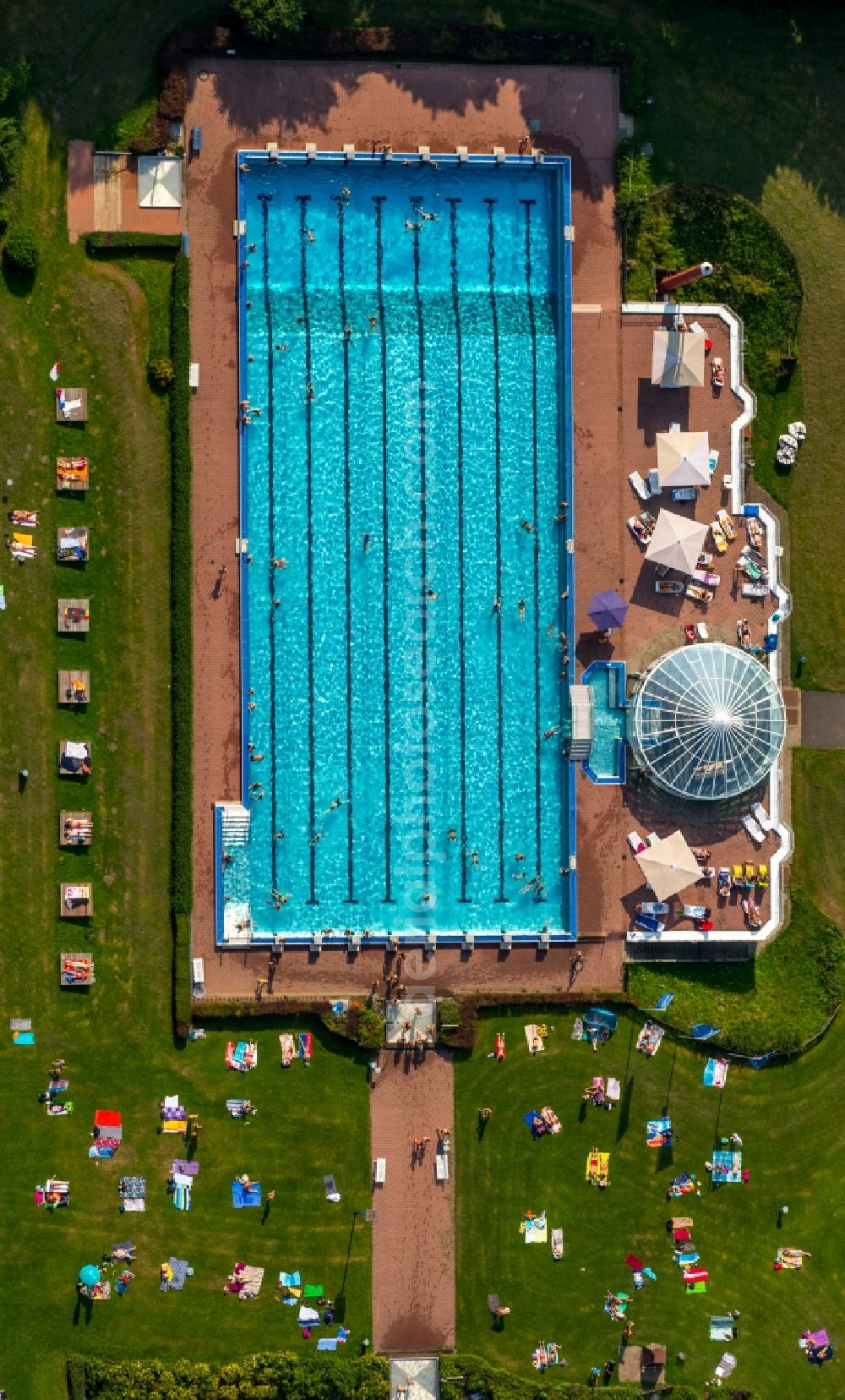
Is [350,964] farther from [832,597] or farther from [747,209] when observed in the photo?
[747,209]

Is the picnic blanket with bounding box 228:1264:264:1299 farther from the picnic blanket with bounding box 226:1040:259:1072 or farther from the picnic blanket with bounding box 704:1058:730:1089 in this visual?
the picnic blanket with bounding box 704:1058:730:1089

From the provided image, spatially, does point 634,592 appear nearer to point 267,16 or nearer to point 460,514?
point 460,514

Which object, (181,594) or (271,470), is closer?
(181,594)

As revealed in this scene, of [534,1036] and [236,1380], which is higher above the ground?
[534,1036]

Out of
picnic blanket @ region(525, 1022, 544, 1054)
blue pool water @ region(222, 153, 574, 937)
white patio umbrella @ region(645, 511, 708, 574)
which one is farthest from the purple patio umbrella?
picnic blanket @ region(525, 1022, 544, 1054)

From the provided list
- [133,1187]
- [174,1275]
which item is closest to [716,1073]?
[174,1275]

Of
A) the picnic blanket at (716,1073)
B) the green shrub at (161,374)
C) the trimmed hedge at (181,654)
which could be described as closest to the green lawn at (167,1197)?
the trimmed hedge at (181,654)

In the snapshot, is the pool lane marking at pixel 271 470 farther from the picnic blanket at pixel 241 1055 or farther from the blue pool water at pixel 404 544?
the picnic blanket at pixel 241 1055

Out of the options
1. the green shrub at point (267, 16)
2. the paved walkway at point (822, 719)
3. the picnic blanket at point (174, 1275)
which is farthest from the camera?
the paved walkway at point (822, 719)
